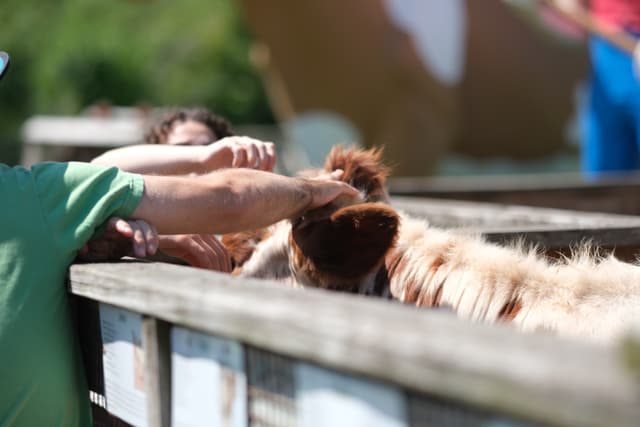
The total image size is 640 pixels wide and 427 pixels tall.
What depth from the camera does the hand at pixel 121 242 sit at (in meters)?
1.88

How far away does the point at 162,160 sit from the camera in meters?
2.44

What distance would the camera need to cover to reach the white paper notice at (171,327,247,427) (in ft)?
4.61

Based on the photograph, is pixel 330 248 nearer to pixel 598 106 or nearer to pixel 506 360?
pixel 506 360

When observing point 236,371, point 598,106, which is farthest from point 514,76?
point 236,371

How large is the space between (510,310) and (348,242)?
0.36 metres

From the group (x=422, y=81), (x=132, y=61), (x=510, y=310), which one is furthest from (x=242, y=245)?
(x=132, y=61)

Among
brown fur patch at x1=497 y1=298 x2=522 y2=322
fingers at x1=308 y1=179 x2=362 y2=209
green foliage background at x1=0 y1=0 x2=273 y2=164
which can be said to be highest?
fingers at x1=308 y1=179 x2=362 y2=209

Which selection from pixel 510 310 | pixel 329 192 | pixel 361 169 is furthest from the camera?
pixel 361 169

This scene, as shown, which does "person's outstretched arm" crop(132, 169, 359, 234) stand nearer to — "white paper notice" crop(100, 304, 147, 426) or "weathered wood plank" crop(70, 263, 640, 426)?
"white paper notice" crop(100, 304, 147, 426)

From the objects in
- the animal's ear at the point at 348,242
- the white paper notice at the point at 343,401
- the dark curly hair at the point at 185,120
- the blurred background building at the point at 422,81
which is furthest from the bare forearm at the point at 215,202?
the blurred background building at the point at 422,81

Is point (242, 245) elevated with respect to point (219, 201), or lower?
lower

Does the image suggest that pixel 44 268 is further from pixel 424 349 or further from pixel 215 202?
pixel 424 349

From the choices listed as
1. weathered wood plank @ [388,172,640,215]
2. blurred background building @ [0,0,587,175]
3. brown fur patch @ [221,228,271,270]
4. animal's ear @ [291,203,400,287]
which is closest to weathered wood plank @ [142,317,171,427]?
animal's ear @ [291,203,400,287]

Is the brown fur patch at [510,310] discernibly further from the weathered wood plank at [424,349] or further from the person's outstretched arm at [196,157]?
the person's outstretched arm at [196,157]
